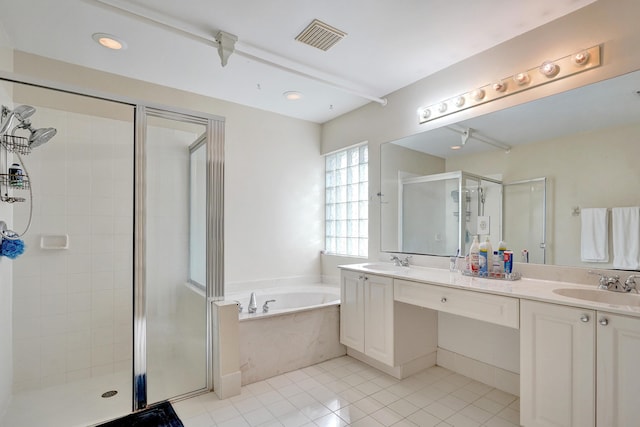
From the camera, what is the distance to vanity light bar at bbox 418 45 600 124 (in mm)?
1873

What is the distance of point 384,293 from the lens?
8.16 feet

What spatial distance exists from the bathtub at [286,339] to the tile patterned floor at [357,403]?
11 cm

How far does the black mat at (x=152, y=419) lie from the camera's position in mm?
1931

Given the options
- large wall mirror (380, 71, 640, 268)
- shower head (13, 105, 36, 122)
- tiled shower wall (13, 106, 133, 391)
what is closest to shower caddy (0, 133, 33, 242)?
shower head (13, 105, 36, 122)

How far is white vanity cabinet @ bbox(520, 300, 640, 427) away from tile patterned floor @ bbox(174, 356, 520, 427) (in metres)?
0.44

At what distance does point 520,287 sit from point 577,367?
19.1 inches

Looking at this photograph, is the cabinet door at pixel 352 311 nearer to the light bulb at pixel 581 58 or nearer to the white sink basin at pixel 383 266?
the white sink basin at pixel 383 266

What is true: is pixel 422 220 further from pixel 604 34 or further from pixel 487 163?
pixel 604 34

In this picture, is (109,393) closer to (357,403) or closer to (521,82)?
(357,403)

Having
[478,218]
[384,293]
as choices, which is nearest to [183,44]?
[384,293]

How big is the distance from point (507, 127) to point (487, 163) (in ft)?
0.93

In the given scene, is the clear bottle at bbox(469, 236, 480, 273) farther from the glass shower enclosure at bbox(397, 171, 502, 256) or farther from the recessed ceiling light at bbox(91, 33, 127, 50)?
the recessed ceiling light at bbox(91, 33, 127, 50)

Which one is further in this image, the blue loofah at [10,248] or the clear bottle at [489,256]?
the clear bottle at [489,256]

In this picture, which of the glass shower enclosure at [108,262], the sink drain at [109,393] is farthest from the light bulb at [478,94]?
the sink drain at [109,393]
